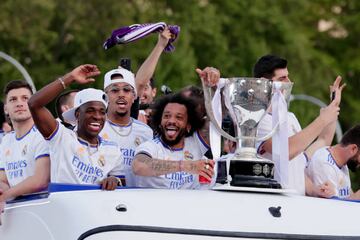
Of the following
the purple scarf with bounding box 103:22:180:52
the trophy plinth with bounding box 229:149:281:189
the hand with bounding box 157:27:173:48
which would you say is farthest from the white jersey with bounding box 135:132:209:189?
the hand with bounding box 157:27:173:48

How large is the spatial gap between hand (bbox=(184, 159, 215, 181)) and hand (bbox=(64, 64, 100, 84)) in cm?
82

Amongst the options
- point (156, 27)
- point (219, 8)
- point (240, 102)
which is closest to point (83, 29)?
point (219, 8)

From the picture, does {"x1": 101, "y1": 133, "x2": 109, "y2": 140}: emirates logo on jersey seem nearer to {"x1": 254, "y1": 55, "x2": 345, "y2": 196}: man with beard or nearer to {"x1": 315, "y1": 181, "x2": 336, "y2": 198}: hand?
{"x1": 254, "y1": 55, "x2": 345, "y2": 196}: man with beard

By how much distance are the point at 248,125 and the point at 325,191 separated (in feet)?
4.03

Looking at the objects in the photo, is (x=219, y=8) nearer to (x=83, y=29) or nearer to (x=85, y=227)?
(x=83, y=29)

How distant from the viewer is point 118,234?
21.4 feet

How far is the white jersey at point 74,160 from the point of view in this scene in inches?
314

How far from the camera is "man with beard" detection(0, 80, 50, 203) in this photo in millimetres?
8266

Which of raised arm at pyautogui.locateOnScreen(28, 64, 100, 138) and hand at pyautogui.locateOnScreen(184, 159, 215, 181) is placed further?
raised arm at pyautogui.locateOnScreen(28, 64, 100, 138)

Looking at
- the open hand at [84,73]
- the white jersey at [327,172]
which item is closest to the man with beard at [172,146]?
the open hand at [84,73]

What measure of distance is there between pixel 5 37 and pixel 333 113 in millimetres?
28444

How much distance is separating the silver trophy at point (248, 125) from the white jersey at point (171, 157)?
2.52 feet

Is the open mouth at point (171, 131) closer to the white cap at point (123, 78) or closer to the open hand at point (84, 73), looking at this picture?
the open hand at point (84, 73)

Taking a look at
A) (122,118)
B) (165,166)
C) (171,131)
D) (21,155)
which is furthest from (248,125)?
(21,155)
